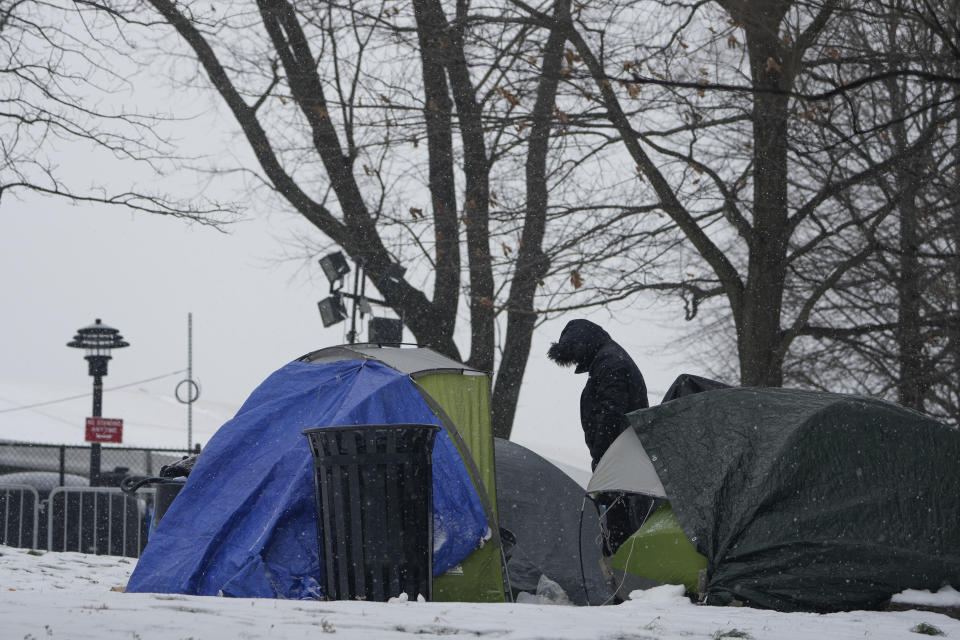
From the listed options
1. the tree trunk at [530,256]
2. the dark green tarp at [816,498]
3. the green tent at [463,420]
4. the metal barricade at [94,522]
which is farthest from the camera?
the metal barricade at [94,522]

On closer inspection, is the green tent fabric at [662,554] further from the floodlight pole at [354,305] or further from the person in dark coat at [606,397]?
the floodlight pole at [354,305]

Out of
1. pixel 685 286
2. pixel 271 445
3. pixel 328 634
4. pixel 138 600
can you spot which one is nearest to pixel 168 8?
pixel 685 286

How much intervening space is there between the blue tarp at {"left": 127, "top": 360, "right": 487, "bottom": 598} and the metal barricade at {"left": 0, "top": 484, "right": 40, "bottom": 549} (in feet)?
22.9

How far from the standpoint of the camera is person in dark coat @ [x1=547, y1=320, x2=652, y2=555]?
7.67m

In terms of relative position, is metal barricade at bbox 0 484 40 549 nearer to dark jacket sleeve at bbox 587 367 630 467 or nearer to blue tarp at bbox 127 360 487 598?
blue tarp at bbox 127 360 487 598

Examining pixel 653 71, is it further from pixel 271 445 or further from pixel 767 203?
pixel 271 445

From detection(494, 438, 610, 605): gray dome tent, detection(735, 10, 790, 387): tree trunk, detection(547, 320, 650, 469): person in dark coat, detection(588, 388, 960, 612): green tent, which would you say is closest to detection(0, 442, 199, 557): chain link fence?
detection(494, 438, 610, 605): gray dome tent

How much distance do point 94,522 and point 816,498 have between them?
1019 centimetres

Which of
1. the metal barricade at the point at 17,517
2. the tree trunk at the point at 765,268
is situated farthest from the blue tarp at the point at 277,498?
the metal barricade at the point at 17,517

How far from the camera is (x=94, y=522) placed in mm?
13750

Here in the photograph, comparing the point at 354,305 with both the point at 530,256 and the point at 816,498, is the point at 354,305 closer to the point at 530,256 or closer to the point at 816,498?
the point at 530,256

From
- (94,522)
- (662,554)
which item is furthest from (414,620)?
(94,522)

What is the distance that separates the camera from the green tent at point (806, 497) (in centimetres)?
639

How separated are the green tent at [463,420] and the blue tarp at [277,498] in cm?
12
